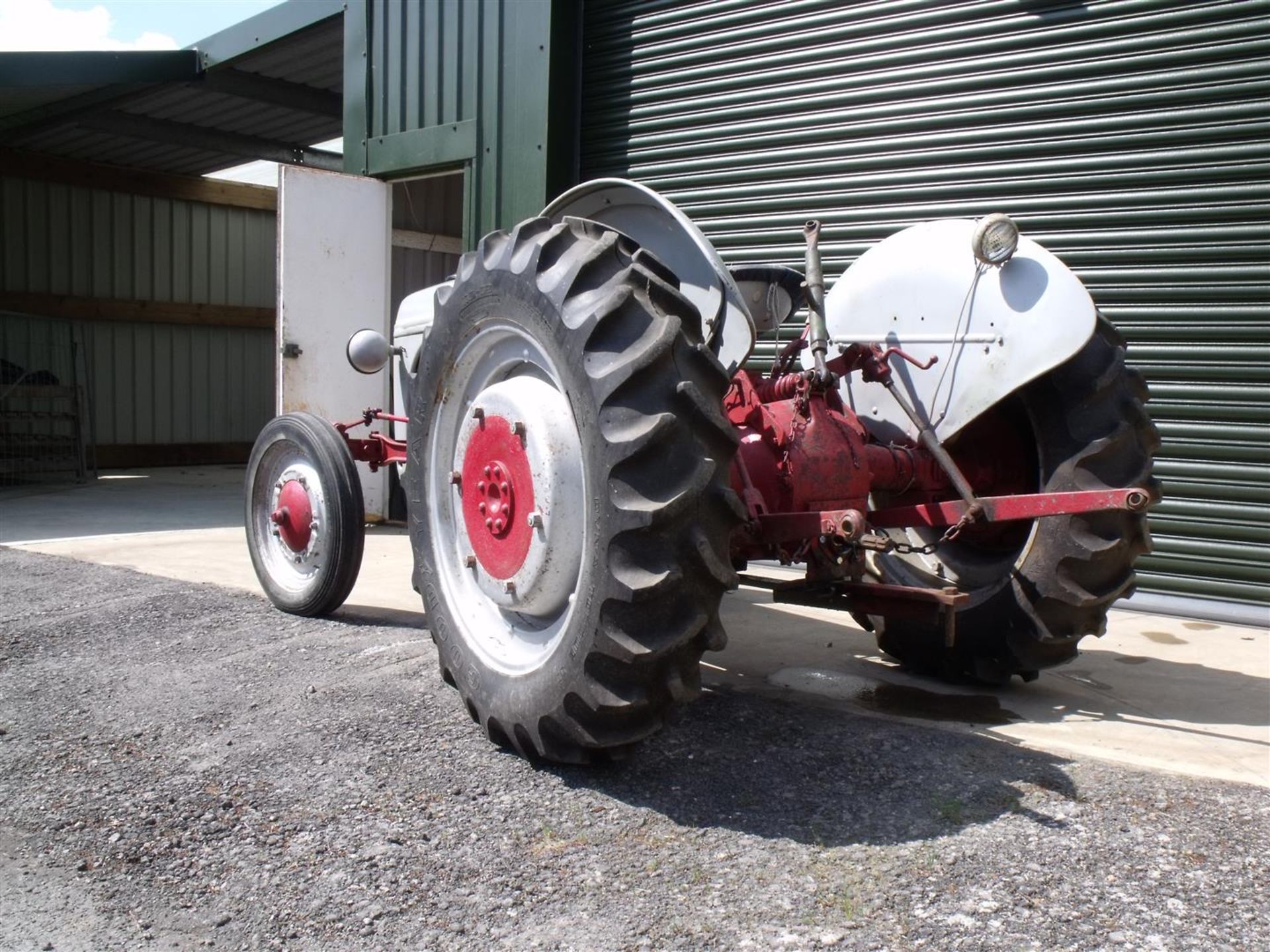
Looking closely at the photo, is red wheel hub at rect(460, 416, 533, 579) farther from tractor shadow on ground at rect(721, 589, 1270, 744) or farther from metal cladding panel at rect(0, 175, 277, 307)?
metal cladding panel at rect(0, 175, 277, 307)

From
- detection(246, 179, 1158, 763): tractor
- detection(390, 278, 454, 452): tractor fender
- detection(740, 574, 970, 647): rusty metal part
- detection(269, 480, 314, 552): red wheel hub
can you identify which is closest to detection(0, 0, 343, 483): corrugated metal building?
detection(390, 278, 454, 452): tractor fender

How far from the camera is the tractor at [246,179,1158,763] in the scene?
102 inches

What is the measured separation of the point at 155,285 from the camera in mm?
15328

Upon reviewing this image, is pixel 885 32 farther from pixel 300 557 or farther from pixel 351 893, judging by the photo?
pixel 351 893

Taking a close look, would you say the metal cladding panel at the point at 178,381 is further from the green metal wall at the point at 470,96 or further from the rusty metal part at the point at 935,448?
the rusty metal part at the point at 935,448

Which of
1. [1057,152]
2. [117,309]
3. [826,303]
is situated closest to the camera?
[826,303]

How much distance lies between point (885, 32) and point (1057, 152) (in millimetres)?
1293

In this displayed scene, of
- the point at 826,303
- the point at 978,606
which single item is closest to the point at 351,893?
the point at 978,606

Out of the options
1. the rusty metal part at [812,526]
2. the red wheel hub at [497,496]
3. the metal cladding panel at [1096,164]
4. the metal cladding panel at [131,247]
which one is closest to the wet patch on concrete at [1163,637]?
the metal cladding panel at [1096,164]

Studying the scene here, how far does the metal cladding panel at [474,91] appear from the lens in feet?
25.4

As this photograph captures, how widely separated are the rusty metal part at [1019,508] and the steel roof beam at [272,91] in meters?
9.09

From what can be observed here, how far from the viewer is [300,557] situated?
197 inches

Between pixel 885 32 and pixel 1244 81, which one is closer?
pixel 1244 81

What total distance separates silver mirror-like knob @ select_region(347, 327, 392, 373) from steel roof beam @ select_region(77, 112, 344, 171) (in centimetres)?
758
